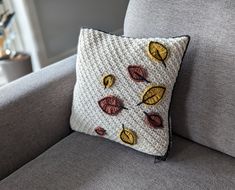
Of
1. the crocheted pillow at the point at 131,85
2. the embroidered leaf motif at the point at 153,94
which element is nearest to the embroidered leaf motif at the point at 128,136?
the crocheted pillow at the point at 131,85

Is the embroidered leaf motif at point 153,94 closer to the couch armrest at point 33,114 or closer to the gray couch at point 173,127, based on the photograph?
the gray couch at point 173,127

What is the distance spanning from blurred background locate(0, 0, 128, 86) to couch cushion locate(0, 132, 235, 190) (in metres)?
0.93

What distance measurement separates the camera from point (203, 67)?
0.83 metres

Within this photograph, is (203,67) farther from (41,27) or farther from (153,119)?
(41,27)

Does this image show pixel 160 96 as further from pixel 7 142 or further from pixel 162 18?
pixel 7 142

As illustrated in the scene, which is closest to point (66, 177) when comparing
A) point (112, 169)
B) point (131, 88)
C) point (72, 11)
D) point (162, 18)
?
point (112, 169)

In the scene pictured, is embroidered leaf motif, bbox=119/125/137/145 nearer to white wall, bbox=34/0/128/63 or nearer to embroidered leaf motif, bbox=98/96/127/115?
embroidered leaf motif, bbox=98/96/127/115

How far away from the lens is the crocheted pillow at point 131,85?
0.82 meters

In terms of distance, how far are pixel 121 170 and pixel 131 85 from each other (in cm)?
24

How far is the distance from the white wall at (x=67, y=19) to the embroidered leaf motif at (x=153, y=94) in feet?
4.35

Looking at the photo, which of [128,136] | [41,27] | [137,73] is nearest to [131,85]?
[137,73]

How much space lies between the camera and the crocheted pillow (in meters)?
0.82

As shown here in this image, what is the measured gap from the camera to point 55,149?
0.97 metres

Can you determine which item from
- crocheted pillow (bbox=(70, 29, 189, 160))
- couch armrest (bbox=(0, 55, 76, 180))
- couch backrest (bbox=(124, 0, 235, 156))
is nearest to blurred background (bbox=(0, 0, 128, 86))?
couch armrest (bbox=(0, 55, 76, 180))
